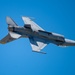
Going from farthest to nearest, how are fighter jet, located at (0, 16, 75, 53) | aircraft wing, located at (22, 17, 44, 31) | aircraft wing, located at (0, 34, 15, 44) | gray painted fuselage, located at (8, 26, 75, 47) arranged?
aircraft wing, located at (22, 17, 44, 31)
aircraft wing, located at (0, 34, 15, 44)
gray painted fuselage, located at (8, 26, 75, 47)
fighter jet, located at (0, 16, 75, 53)

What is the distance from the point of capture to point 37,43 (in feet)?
96.4

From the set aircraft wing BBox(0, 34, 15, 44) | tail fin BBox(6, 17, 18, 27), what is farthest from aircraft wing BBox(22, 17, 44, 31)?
aircraft wing BBox(0, 34, 15, 44)

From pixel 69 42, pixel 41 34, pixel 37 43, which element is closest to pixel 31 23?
pixel 41 34

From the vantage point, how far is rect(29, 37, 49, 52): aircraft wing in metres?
27.9

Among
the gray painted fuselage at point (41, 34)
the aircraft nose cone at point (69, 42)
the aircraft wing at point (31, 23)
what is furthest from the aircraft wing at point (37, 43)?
the aircraft nose cone at point (69, 42)

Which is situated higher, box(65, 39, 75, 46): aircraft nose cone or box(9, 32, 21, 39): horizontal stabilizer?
box(65, 39, 75, 46): aircraft nose cone

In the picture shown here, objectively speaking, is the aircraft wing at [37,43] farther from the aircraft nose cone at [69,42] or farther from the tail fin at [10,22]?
the tail fin at [10,22]

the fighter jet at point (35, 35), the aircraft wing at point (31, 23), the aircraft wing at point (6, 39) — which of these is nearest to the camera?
the fighter jet at point (35, 35)

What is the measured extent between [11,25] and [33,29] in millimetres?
2623

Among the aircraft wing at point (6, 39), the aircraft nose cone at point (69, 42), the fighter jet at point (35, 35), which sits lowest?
the aircraft wing at point (6, 39)

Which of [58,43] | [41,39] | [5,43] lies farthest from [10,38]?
[58,43]

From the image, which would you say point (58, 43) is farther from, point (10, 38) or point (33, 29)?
point (10, 38)

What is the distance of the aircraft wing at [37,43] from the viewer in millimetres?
27930

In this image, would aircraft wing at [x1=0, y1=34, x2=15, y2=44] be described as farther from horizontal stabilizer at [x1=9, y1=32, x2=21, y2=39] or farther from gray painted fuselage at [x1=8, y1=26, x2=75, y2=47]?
gray painted fuselage at [x1=8, y1=26, x2=75, y2=47]
